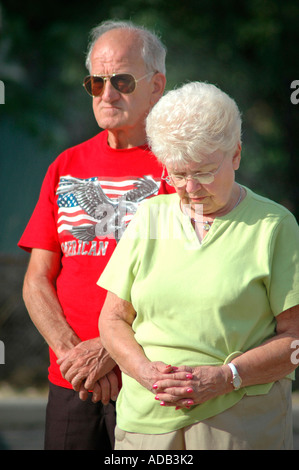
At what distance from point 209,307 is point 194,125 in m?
0.58

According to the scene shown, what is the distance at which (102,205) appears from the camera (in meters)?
2.72

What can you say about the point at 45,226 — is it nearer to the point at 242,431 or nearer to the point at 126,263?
the point at 126,263

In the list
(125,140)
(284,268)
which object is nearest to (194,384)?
(284,268)

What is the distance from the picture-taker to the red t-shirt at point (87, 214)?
8.82 ft

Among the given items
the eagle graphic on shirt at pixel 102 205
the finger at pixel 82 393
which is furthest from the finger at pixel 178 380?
the eagle graphic on shirt at pixel 102 205

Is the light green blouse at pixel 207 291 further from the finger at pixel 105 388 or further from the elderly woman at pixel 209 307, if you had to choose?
the finger at pixel 105 388

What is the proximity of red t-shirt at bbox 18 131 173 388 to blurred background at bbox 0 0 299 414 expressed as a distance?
3.54 metres

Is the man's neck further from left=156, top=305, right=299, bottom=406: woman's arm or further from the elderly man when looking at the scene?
left=156, top=305, right=299, bottom=406: woman's arm

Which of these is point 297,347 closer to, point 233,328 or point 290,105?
point 233,328

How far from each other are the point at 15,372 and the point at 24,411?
67cm

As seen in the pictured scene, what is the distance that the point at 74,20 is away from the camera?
712 centimetres

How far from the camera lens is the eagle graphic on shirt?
270 cm

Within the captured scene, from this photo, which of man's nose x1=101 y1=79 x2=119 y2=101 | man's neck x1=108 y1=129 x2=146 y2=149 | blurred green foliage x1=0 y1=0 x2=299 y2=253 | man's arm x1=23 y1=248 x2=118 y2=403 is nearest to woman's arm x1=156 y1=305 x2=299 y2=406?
man's arm x1=23 y1=248 x2=118 y2=403

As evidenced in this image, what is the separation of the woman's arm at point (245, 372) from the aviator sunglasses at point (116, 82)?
1.20 meters
